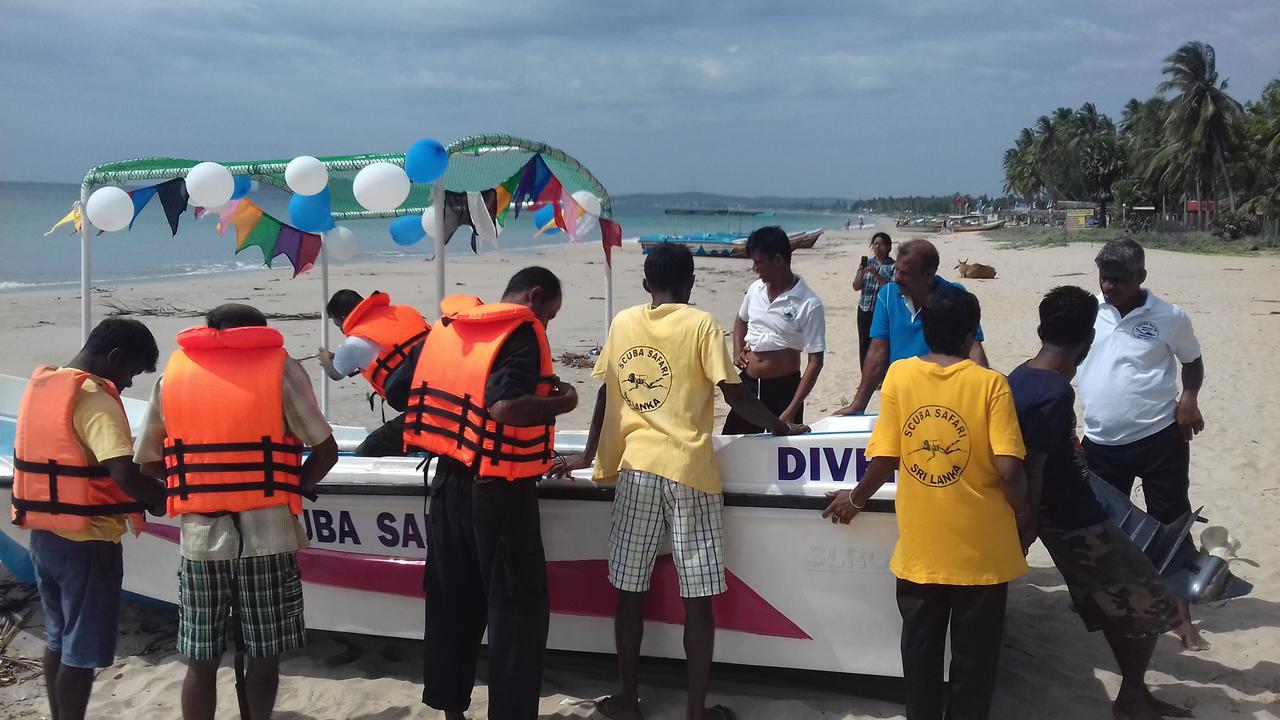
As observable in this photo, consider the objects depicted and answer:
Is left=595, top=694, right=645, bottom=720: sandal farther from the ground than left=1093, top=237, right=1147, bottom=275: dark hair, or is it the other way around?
left=1093, top=237, right=1147, bottom=275: dark hair

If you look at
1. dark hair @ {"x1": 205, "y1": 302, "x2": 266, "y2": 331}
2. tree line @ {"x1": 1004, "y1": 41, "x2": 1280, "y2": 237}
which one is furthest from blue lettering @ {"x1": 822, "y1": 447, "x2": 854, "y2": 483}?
tree line @ {"x1": 1004, "y1": 41, "x2": 1280, "y2": 237}

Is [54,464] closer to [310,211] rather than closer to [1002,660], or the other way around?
[310,211]

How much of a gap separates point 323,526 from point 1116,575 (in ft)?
9.50

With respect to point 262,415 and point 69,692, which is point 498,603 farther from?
point 69,692

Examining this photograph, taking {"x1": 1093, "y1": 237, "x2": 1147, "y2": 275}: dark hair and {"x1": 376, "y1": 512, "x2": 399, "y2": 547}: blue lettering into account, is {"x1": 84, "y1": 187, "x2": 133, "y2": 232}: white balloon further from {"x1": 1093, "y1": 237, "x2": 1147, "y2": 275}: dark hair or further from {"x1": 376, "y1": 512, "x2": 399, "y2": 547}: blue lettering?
{"x1": 1093, "y1": 237, "x2": 1147, "y2": 275}: dark hair

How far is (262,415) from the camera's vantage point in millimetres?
2699

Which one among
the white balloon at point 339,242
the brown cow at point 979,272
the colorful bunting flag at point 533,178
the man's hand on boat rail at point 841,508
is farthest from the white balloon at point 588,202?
the brown cow at point 979,272

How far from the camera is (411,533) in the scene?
3625 mm

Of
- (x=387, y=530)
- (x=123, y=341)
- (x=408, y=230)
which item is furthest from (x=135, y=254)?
(x=123, y=341)

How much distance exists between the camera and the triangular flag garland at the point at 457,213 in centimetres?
444

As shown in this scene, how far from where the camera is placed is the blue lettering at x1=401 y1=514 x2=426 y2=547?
3.60m

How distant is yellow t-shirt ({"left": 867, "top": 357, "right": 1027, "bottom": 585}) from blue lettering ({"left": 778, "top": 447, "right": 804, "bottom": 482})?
559 mm

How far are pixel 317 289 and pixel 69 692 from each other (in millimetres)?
16422

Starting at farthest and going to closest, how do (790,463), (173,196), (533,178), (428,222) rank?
(428,222)
(533,178)
(173,196)
(790,463)
